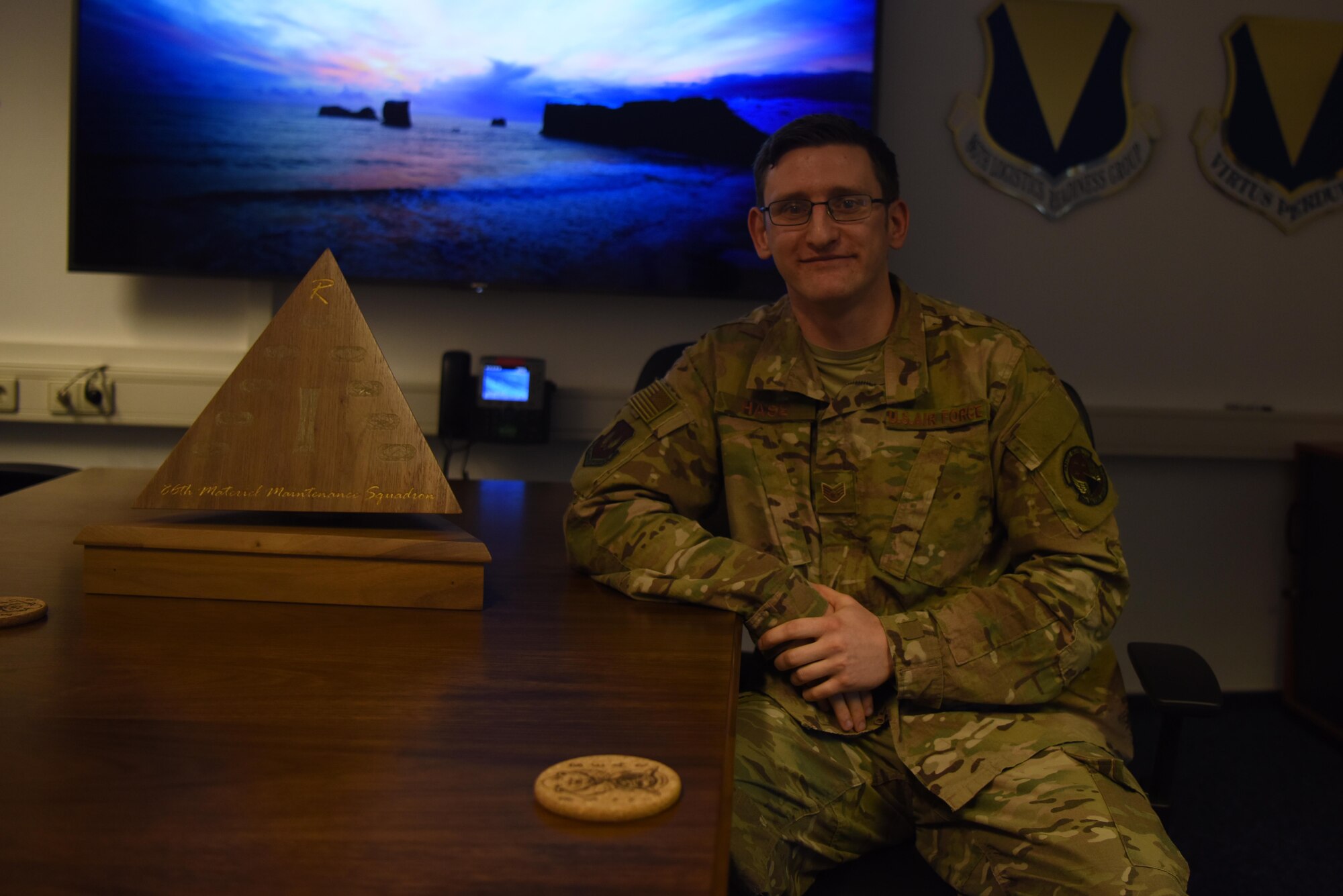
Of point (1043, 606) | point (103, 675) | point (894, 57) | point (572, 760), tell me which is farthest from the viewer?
point (894, 57)

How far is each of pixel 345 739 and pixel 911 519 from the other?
886 mm

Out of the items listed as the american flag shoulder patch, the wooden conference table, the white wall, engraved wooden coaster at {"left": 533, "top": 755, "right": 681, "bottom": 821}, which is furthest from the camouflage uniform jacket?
the white wall

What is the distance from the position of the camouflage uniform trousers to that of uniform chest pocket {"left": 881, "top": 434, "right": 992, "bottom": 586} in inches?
10.1

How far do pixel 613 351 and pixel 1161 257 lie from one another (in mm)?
1442

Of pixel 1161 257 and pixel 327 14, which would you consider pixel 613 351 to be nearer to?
pixel 327 14

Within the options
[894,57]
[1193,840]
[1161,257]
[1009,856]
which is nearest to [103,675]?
[1009,856]

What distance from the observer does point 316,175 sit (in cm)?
248

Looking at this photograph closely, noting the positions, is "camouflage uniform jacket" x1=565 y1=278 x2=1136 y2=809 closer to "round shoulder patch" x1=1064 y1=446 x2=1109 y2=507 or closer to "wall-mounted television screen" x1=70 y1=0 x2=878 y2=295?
"round shoulder patch" x1=1064 y1=446 x2=1109 y2=507

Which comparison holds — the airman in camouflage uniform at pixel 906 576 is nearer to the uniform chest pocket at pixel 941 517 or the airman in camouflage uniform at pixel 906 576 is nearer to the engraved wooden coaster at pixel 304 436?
the uniform chest pocket at pixel 941 517

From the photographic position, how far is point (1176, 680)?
131cm

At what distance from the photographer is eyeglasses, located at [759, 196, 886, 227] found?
5.13ft

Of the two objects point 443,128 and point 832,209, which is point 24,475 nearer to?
point 443,128

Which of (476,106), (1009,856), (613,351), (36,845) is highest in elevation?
(476,106)

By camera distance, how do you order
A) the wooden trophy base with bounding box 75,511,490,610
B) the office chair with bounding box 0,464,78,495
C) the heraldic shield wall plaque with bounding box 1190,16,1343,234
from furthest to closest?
the heraldic shield wall plaque with bounding box 1190,16,1343,234 → the office chair with bounding box 0,464,78,495 → the wooden trophy base with bounding box 75,511,490,610
